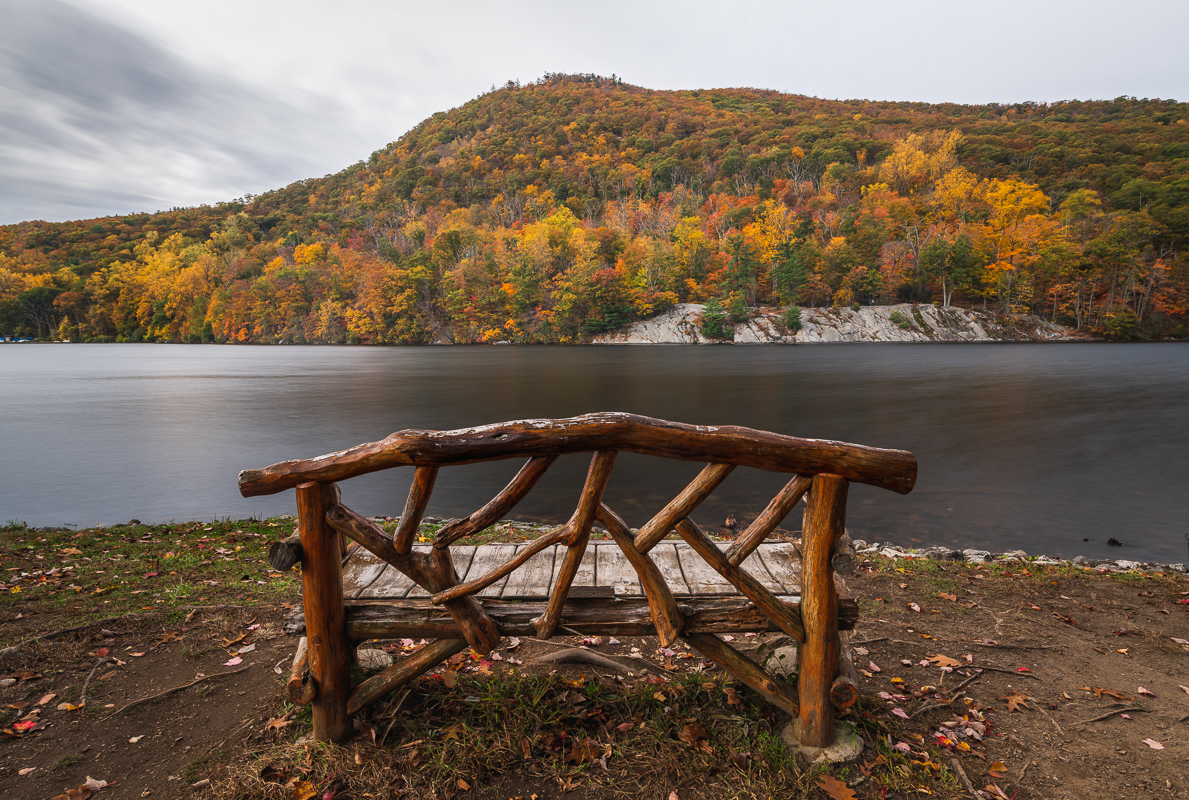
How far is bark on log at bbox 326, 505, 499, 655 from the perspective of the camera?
99.6 inches

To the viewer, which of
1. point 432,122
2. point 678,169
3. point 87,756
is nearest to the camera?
point 87,756

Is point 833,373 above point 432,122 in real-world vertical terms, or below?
below

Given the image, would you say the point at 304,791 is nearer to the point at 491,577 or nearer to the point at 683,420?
the point at 491,577

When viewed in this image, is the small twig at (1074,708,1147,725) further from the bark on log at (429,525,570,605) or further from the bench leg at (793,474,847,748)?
the bark on log at (429,525,570,605)

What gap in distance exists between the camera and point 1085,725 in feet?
10.3

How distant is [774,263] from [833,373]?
1858 inches

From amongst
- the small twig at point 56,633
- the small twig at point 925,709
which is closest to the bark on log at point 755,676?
the small twig at point 925,709

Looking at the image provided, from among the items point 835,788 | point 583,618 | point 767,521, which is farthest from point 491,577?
point 835,788

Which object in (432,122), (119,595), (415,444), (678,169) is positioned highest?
(432,122)

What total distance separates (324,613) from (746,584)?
6.52ft

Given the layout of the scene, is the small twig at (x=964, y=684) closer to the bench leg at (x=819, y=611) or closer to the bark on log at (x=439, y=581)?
the bench leg at (x=819, y=611)

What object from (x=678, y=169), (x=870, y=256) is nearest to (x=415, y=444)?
(x=870, y=256)

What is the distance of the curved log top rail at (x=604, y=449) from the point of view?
2.30 meters

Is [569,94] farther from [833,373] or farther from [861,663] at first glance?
[861,663]
